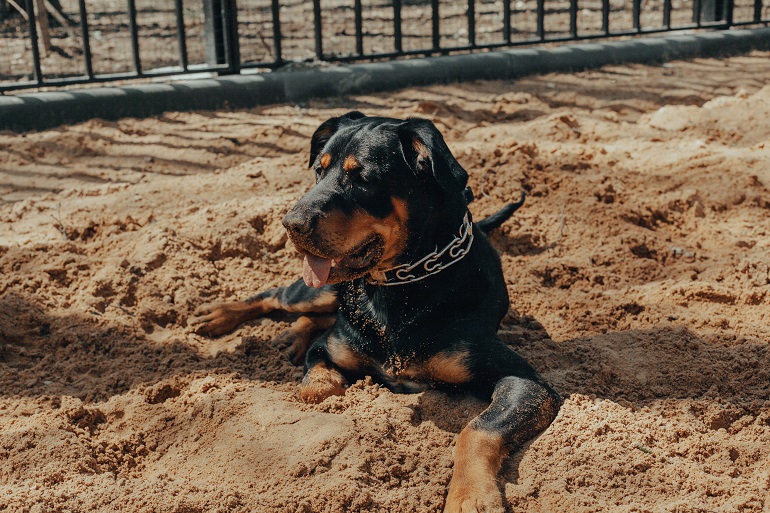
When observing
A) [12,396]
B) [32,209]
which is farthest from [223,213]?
[12,396]

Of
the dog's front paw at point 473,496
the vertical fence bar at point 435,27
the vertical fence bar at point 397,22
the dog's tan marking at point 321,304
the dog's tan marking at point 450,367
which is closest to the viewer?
the dog's front paw at point 473,496

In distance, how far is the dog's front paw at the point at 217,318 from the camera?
174 inches

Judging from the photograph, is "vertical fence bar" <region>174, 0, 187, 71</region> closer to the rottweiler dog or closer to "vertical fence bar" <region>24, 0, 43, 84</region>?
"vertical fence bar" <region>24, 0, 43, 84</region>

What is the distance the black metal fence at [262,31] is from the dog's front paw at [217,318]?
388cm

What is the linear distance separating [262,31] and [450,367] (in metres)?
8.22

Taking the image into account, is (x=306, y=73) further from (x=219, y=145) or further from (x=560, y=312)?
(x=560, y=312)

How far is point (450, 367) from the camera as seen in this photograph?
3475mm

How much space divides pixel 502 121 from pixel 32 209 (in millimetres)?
3797

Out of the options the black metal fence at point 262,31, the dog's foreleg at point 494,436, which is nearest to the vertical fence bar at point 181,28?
the black metal fence at point 262,31

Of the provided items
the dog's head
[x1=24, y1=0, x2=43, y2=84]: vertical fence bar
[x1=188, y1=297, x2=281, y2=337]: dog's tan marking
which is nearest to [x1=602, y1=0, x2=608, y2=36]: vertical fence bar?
[x1=24, y1=0, x2=43, y2=84]: vertical fence bar

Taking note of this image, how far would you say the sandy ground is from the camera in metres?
2.95

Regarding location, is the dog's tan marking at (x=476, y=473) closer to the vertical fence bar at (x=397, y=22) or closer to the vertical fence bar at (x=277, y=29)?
the vertical fence bar at (x=277, y=29)

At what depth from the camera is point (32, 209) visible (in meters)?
5.83

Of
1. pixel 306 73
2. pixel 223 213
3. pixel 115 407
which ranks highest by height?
pixel 306 73
